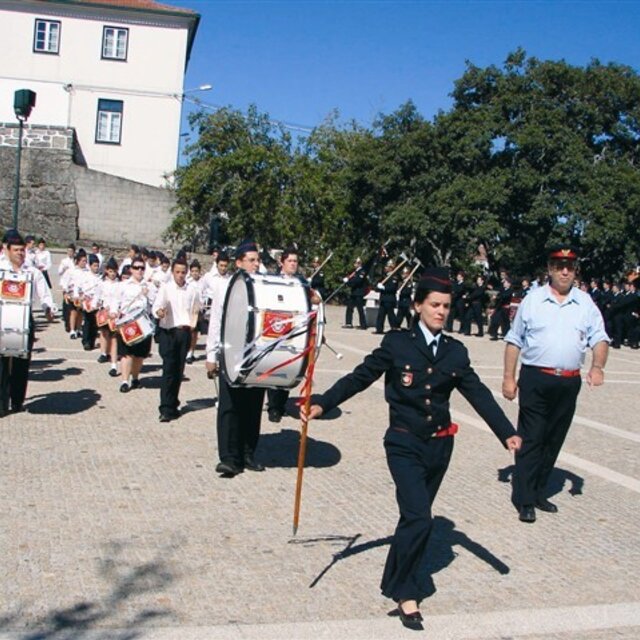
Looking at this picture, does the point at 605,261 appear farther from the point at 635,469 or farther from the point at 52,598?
the point at 52,598

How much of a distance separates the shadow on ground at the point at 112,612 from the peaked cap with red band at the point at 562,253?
3.58m

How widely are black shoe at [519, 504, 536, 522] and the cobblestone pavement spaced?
0.09 metres

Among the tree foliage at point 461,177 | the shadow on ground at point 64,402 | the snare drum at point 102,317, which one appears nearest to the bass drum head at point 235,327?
the shadow on ground at point 64,402

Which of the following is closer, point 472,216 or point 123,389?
point 123,389

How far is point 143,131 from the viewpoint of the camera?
137 ft

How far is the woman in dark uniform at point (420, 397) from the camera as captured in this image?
17.0 feet

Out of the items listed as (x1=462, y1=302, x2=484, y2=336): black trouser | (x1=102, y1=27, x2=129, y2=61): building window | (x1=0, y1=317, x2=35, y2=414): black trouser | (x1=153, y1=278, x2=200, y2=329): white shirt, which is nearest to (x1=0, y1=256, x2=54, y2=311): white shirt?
(x1=0, y1=317, x2=35, y2=414): black trouser

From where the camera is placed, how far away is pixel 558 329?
7277 millimetres

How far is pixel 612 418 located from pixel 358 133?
86.1ft

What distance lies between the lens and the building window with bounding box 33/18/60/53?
41156mm

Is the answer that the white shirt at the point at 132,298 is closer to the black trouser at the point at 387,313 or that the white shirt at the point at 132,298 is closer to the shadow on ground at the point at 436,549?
the shadow on ground at the point at 436,549

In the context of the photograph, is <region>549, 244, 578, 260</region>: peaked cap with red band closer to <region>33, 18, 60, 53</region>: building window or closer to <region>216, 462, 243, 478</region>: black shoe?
<region>216, 462, 243, 478</region>: black shoe

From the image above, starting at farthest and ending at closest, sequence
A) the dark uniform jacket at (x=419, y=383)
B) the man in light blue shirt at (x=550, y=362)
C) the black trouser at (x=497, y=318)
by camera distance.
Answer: the black trouser at (x=497, y=318)
the man in light blue shirt at (x=550, y=362)
the dark uniform jacket at (x=419, y=383)

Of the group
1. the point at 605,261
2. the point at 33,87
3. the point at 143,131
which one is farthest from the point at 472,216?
the point at 33,87
